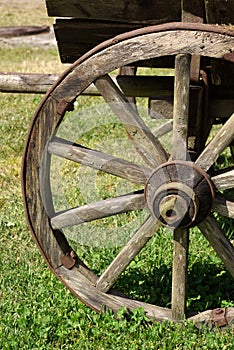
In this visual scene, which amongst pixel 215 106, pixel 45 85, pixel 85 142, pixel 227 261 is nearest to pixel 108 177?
pixel 85 142

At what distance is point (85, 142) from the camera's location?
5949mm

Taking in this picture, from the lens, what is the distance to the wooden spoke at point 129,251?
2.94 m

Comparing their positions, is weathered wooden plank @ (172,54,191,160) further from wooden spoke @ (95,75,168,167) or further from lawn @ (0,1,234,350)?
lawn @ (0,1,234,350)

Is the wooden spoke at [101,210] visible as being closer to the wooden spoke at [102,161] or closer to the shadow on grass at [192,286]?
the wooden spoke at [102,161]

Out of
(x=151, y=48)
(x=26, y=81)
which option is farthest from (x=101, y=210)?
(x=26, y=81)

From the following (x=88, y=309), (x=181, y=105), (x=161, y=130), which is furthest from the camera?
(x=161, y=130)

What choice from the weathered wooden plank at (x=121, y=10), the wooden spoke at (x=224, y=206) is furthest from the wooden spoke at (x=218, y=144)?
the weathered wooden plank at (x=121, y=10)

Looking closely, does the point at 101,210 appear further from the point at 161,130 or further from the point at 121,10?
the point at 161,130

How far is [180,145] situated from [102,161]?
351 millimetres

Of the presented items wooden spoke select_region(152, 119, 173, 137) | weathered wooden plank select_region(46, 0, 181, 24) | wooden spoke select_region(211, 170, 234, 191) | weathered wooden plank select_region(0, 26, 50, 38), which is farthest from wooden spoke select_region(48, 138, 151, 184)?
weathered wooden plank select_region(0, 26, 50, 38)

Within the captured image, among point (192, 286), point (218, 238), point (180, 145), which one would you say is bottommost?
point (192, 286)

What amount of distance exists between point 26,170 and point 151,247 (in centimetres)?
124

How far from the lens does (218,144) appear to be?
278 centimetres

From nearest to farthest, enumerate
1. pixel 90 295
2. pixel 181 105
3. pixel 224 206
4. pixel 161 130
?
1. pixel 181 105
2. pixel 224 206
3. pixel 90 295
4. pixel 161 130
